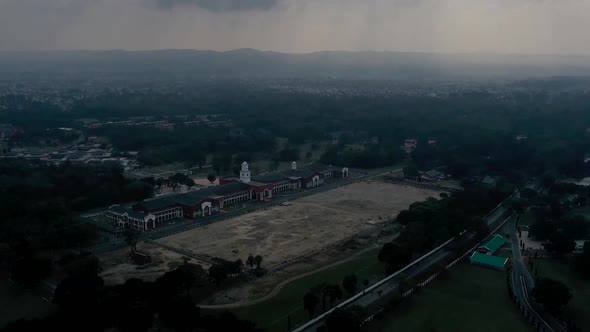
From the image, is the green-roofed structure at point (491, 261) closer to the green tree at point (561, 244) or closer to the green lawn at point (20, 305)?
the green tree at point (561, 244)

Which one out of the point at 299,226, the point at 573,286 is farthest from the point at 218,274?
the point at 573,286

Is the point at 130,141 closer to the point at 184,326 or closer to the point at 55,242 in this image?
the point at 55,242

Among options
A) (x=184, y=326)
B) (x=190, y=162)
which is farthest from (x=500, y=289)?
(x=190, y=162)

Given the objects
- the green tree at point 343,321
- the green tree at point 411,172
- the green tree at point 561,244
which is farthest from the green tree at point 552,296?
the green tree at point 411,172

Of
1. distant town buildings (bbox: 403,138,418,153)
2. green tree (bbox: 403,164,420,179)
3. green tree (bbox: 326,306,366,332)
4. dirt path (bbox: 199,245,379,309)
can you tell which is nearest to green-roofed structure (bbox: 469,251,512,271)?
dirt path (bbox: 199,245,379,309)

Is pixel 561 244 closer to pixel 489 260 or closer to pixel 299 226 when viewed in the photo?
pixel 489 260

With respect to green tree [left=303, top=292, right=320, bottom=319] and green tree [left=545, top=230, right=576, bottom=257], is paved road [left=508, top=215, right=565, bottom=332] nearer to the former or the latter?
green tree [left=545, top=230, right=576, bottom=257]
